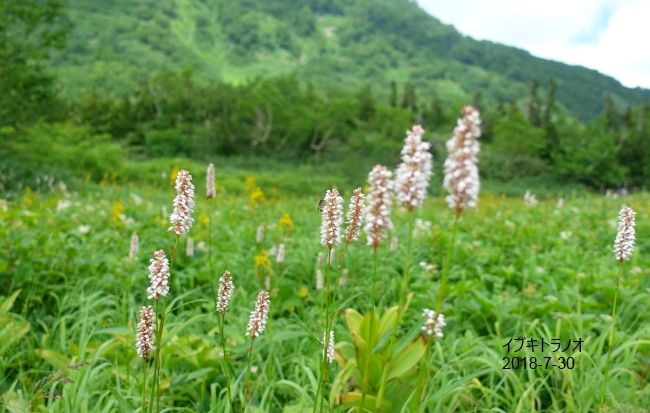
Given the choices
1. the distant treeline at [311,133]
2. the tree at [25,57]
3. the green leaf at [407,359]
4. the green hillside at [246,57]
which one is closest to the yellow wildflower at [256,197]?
the green leaf at [407,359]

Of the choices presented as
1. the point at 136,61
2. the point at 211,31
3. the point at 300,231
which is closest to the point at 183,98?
the point at 300,231

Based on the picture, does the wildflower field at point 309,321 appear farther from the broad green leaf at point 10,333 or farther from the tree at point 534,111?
the tree at point 534,111

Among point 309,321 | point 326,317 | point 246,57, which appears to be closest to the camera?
point 326,317

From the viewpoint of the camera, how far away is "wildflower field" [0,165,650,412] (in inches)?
109

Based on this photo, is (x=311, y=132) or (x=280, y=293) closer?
(x=280, y=293)

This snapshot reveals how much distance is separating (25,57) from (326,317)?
19.7m

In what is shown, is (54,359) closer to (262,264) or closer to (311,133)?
(262,264)

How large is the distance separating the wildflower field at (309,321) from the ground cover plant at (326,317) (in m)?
0.02

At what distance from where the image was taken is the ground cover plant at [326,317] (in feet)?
6.39

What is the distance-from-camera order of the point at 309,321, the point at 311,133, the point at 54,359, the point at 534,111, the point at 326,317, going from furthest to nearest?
the point at 534,111, the point at 311,133, the point at 309,321, the point at 54,359, the point at 326,317

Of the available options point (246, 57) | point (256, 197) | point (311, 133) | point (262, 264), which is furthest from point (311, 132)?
point (246, 57)

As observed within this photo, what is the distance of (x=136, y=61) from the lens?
123625mm

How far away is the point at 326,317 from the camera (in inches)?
68.2

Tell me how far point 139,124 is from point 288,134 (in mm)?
15662
